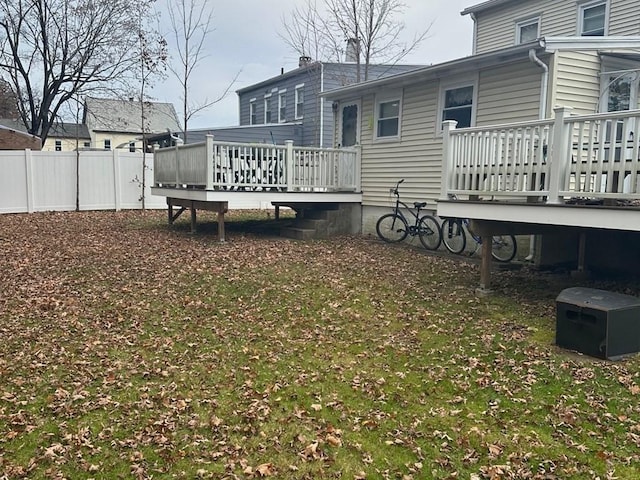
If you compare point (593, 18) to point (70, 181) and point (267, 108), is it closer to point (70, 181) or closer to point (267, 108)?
point (267, 108)

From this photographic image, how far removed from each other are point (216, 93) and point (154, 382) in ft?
57.2

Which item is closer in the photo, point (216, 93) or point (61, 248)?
point (61, 248)

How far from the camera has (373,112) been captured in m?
11.9

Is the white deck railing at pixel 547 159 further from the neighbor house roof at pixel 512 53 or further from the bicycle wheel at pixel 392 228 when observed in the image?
the bicycle wheel at pixel 392 228

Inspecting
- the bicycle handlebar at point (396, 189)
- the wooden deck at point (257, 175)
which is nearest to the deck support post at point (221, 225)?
the wooden deck at point (257, 175)

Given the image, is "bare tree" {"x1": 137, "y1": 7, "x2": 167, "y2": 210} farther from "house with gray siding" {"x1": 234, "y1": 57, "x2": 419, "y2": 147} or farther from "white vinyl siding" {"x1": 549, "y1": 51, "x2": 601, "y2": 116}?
"white vinyl siding" {"x1": 549, "y1": 51, "x2": 601, "y2": 116}

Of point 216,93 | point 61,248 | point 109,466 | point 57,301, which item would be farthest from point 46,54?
point 109,466

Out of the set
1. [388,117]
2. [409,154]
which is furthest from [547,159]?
[388,117]

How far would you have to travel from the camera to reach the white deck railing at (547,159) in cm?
516

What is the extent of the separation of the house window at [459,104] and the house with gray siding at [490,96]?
0.02 meters

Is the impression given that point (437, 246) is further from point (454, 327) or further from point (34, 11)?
point (34, 11)

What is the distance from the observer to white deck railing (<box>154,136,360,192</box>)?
1034 cm

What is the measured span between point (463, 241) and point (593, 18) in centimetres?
838

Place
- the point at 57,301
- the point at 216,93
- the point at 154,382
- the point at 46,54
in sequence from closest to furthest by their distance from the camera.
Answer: the point at 154,382
the point at 57,301
the point at 216,93
the point at 46,54
